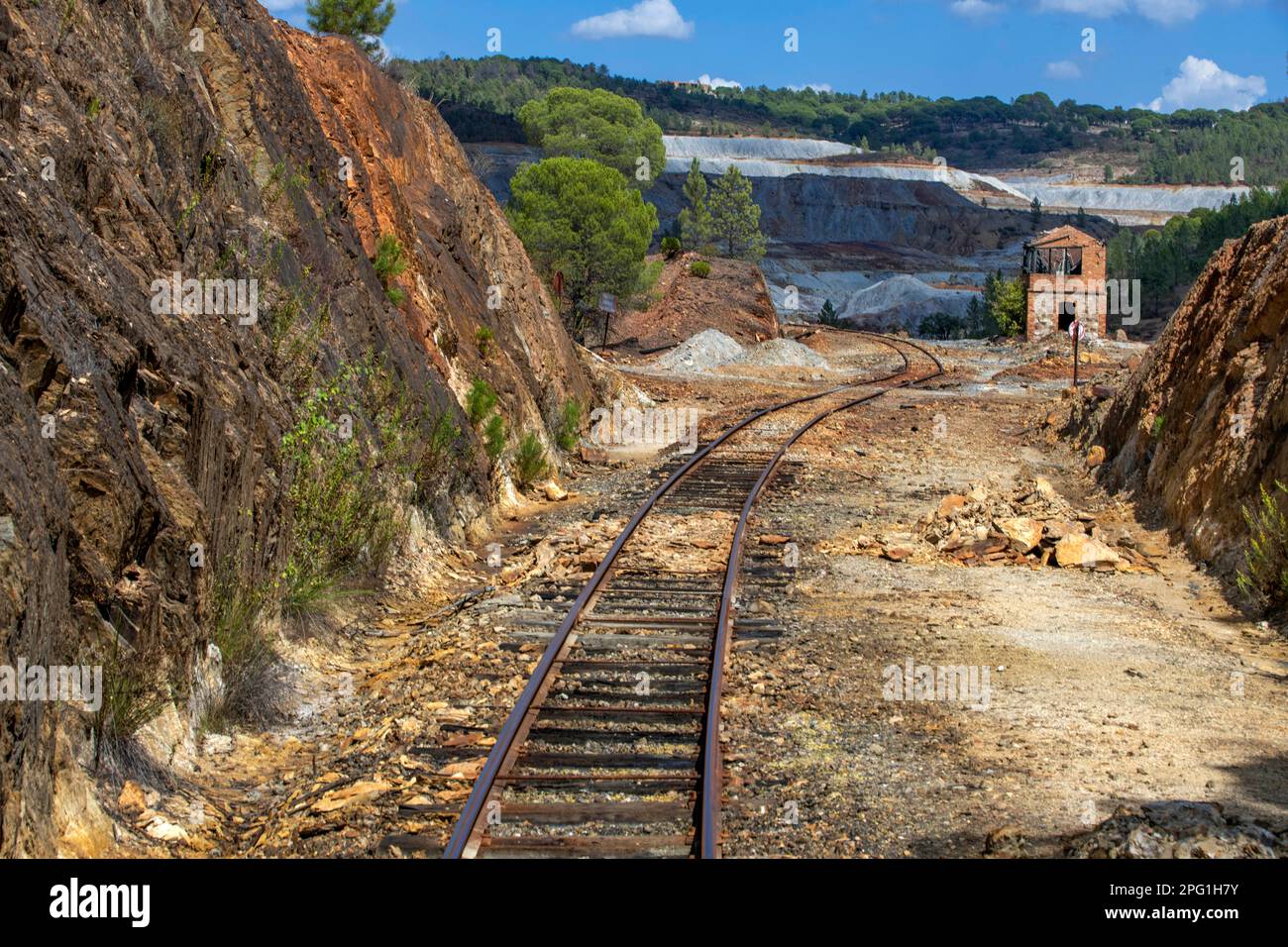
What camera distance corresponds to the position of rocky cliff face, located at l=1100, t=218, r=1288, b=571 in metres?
13.6

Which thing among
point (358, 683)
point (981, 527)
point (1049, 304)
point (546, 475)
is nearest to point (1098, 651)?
point (981, 527)

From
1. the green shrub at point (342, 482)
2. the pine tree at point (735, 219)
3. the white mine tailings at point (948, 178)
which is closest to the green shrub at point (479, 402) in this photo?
the green shrub at point (342, 482)

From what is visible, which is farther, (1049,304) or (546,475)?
(1049,304)

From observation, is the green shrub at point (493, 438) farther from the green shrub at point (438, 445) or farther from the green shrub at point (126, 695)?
the green shrub at point (126, 695)

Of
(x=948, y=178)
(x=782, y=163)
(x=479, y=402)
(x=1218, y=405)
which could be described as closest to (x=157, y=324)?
(x=479, y=402)

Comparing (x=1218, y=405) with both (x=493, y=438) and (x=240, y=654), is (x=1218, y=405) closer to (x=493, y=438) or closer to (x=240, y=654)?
(x=493, y=438)

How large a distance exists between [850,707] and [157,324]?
5467 millimetres

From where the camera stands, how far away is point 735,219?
84.5m

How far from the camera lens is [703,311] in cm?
5053

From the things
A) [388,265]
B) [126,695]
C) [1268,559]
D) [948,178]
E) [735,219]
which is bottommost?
[126,695]

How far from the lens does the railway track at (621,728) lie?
679 centimetres

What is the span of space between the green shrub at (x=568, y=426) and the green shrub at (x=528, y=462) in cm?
250
